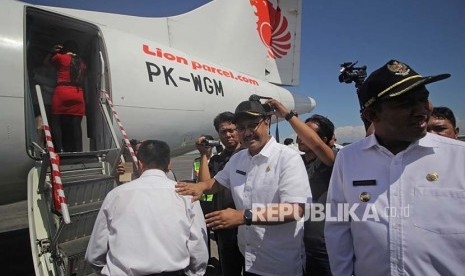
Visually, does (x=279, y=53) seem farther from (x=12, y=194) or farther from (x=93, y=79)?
(x=12, y=194)

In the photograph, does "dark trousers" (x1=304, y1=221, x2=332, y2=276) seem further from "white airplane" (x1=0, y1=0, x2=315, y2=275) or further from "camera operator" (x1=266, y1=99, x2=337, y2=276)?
"white airplane" (x1=0, y1=0, x2=315, y2=275)

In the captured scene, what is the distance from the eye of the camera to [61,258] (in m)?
2.71

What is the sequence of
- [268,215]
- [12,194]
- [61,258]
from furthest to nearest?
[12,194], [61,258], [268,215]

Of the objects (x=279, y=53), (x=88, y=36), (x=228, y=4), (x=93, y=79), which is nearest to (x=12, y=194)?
(x=93, y=79)

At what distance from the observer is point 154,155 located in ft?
7.08

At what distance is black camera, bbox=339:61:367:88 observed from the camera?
388 centimetres

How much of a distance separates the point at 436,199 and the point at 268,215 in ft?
3.05

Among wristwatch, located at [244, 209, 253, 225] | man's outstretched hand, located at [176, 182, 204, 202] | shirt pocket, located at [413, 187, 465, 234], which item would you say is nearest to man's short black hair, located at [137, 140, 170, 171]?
man's outstretched hand, located at [176, 182, 204, 202]

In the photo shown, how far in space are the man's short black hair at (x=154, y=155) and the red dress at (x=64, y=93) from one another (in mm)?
2233

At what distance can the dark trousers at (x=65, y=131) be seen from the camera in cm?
396

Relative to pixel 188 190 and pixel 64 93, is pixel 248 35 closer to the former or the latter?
pixel 64 93

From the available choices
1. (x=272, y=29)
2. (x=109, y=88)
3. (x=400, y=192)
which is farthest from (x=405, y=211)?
(x=272, y=29)

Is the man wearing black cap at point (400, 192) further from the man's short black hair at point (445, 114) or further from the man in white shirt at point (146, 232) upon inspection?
the man's short black hair at point (445, 114)

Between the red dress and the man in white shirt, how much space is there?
7.81 feet
